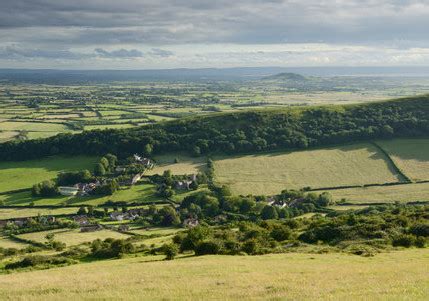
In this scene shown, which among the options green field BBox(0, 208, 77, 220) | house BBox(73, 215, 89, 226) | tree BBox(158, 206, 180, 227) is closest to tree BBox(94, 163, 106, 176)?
green field BBox(0, 208, 77, 220)

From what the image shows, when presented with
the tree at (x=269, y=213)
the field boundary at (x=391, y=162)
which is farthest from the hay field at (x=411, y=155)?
the tree at (x=269, y=213)

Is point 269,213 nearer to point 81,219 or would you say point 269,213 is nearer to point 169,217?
point 169,217

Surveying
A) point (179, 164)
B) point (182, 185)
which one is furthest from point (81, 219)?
point (179, 164)

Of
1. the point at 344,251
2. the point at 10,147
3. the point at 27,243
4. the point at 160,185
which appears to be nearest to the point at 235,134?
the point at 160,185

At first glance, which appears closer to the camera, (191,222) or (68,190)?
(191,222)

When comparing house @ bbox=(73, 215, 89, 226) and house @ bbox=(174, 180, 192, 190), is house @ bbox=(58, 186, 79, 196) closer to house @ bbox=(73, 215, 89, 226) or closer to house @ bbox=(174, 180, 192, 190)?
house @ bbox=(73, 215, 89, 226)

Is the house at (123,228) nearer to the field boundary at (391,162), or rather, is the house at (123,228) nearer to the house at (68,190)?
the house at (68,190)

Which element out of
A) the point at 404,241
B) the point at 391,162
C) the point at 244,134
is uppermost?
the point at 404,241
